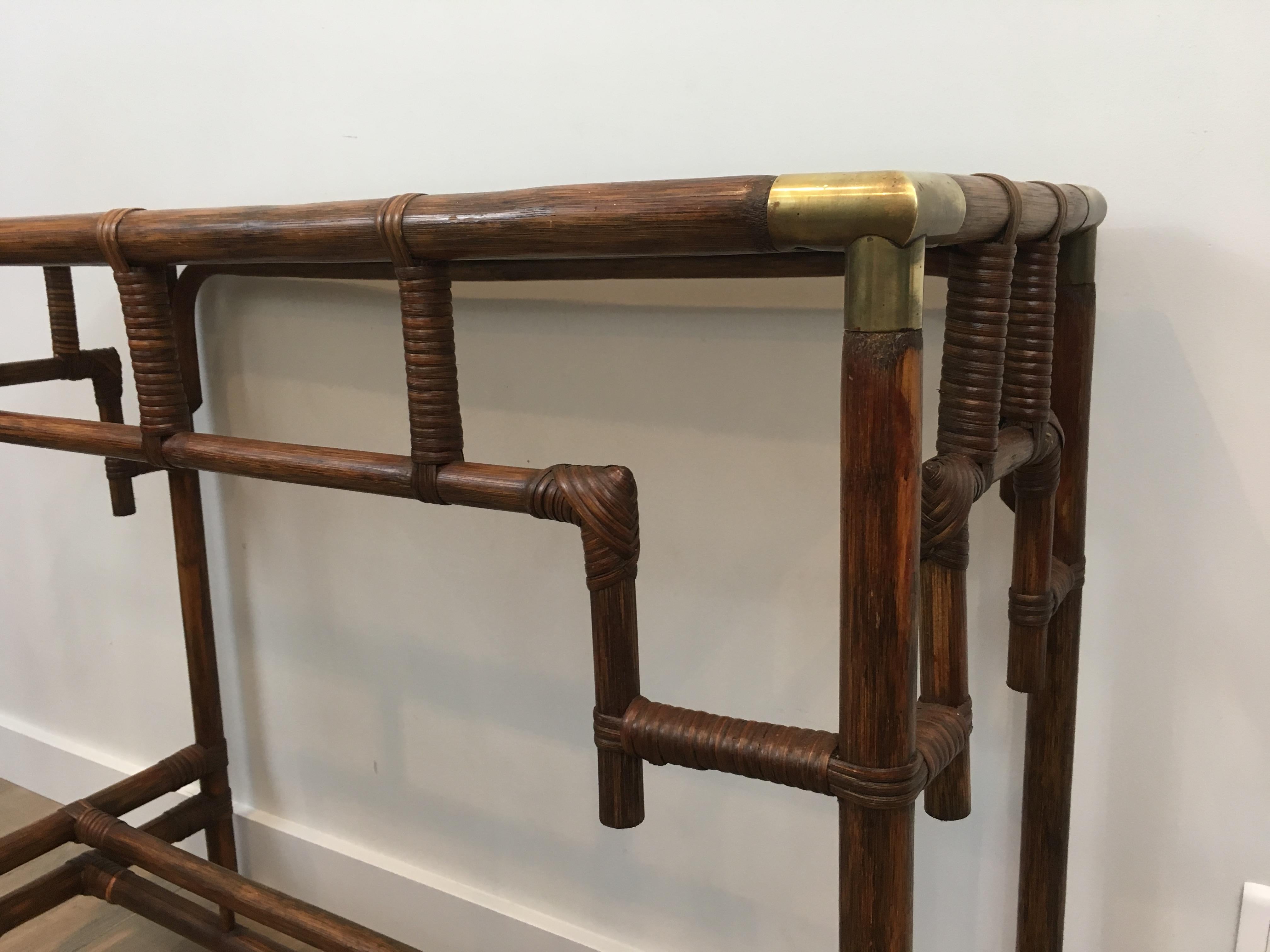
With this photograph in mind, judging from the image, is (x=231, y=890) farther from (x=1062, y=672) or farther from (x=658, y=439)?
(x=1062, y=672)

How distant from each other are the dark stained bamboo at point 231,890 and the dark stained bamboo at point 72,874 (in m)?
0.04

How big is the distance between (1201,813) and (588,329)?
65cm

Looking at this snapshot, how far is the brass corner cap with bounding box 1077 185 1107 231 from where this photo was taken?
709 mm

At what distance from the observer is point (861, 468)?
493 millimetres

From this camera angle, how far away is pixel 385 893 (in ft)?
4.21

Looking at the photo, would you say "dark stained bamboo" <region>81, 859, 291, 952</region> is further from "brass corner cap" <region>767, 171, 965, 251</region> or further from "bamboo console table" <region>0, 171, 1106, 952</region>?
"brass corner cap" <region>767, 171, 965, 251</region>

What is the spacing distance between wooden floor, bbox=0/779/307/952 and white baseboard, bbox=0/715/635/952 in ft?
0.26

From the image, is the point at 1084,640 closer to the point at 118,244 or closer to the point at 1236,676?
the point at 1236,676

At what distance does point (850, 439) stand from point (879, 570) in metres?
0.06

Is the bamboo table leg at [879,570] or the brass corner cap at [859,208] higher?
the brass corner cap at [859,208]

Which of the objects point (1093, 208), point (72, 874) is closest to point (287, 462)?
point (1093, 208)

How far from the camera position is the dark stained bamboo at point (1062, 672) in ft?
2.45

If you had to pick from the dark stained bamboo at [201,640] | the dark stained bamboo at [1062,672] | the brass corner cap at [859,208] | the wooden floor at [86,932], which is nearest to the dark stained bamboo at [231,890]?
the dark stained bamboo at [201,640]

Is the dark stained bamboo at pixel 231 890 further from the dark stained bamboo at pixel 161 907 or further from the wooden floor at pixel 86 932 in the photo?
the wooden floor at pixel 86 932
